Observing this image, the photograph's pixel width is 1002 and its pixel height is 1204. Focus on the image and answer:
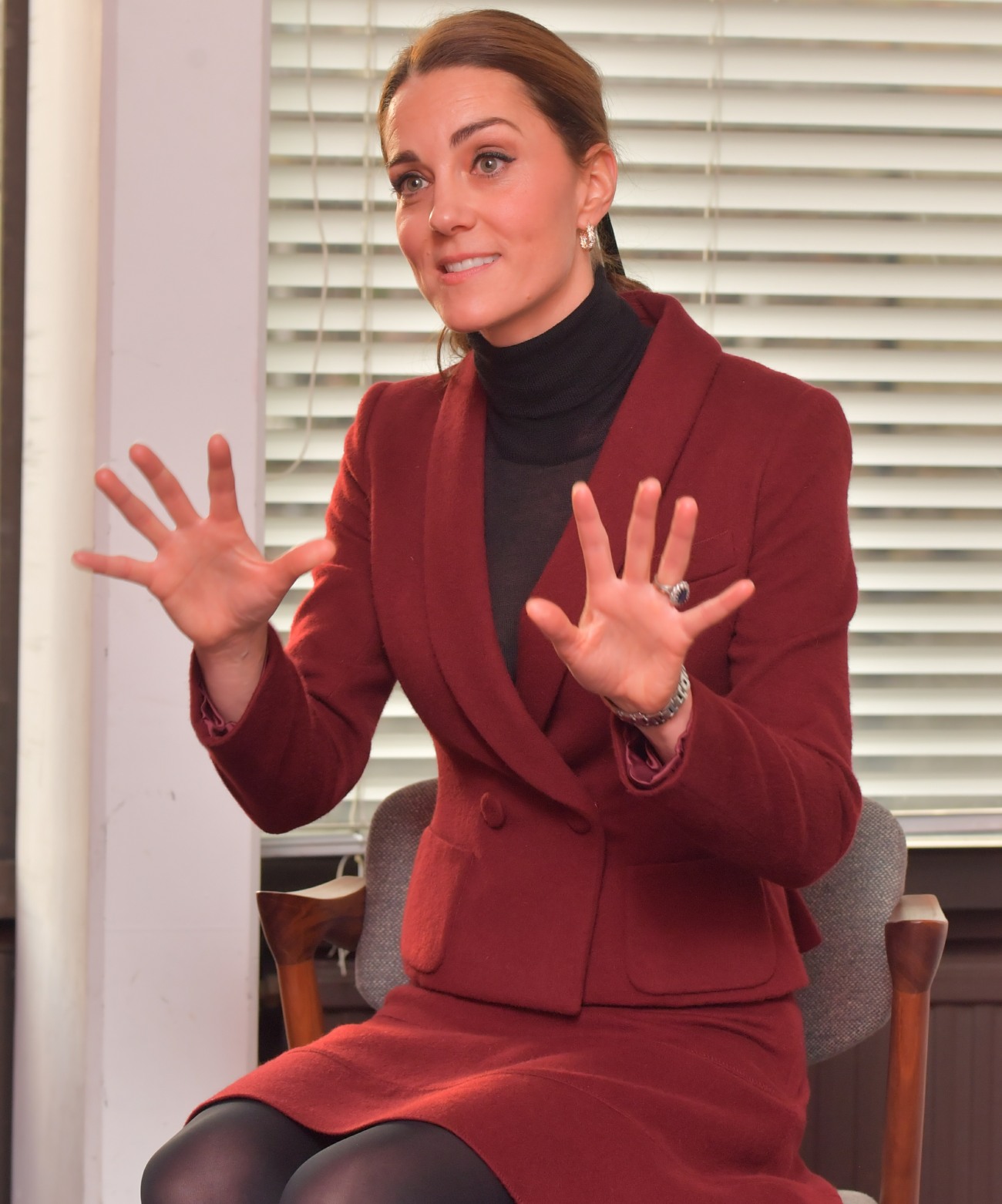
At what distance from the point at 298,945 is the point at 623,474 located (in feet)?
2.29

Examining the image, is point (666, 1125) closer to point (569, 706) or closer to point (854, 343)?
point (569, 706)

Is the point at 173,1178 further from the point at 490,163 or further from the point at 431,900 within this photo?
the point at 490,163

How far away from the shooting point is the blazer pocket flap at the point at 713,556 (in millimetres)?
1426

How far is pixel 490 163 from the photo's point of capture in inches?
57.8

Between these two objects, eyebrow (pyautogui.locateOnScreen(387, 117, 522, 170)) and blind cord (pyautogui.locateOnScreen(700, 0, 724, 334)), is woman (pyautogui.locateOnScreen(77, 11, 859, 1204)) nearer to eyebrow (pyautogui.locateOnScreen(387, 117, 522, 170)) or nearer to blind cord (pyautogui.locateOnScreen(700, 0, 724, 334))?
eyebrow (pyautogui.locateOnScreen(387, 117, 522, 170))

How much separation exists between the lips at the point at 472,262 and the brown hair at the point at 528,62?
0.16m

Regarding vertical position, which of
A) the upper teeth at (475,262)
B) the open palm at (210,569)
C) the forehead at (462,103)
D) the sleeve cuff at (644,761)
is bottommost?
the sleeve cuff at (644,761)

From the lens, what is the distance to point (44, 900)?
1973mm

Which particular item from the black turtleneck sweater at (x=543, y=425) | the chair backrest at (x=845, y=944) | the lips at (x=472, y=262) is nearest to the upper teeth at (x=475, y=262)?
the lips at (x=472, y=262)

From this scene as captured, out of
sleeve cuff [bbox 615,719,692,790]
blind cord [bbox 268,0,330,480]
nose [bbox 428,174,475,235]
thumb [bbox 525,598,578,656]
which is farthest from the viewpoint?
blind cord [bbox 268,0,330,480]

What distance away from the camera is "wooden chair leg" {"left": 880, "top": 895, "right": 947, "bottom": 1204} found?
1.51 metres

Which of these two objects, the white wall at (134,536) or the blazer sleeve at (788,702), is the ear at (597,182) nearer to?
the blazer sleeve at (788,702)

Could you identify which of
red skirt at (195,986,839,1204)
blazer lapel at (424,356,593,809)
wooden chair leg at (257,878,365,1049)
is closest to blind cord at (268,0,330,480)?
blazer lapel at (424,356,593,809)

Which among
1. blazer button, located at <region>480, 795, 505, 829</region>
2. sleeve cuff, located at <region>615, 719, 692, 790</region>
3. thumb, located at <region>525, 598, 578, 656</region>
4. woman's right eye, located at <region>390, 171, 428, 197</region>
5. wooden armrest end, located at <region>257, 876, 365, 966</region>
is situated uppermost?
woman's right eye, located at <region>390, 171, 428, 197</region>
